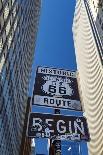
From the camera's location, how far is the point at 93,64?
5787 inches

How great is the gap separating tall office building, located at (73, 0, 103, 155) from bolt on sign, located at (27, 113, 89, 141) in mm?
103418

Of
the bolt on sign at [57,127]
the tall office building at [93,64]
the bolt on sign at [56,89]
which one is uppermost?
the tall office building at [93,64]

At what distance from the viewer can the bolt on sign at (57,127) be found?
819 centimetres

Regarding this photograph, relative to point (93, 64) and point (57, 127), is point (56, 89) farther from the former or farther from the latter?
point (93, 64)

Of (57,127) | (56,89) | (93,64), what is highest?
(93,64)

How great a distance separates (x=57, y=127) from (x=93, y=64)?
459 feet

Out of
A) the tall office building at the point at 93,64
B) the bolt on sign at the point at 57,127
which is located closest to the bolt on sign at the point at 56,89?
the bolt on sign at the point at 57,127

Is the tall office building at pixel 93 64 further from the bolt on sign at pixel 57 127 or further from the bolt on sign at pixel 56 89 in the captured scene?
the bolt on sign at pixel 57 127

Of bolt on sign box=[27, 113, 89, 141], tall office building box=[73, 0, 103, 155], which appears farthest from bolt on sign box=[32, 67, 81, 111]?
tall office building box=[73, 0, 103, 155]

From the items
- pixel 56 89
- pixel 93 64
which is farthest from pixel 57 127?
pixel 93 64

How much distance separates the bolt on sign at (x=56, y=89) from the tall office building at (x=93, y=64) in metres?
102

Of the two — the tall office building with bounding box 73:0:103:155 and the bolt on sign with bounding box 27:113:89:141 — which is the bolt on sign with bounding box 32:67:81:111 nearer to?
the bolt on sign with bounding box 27:113:89:141

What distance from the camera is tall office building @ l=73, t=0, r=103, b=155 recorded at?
426 ft

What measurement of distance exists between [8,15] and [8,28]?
1.89 m
